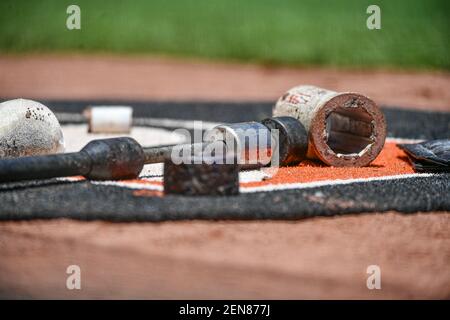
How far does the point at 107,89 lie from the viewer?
1016cm

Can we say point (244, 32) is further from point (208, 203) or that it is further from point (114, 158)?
point (208, 203)

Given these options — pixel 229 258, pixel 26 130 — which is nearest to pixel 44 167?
pixel 26 130

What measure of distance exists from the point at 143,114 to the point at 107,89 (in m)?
3.17

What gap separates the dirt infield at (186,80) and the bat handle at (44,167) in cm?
568

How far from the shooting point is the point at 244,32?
12.7 metres

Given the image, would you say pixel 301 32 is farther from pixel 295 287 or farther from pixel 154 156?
pixel 295 287

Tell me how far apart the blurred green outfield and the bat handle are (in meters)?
8.34

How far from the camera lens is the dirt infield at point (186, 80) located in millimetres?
9414

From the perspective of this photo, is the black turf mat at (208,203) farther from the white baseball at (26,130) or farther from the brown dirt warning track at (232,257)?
the white baseball at (26,130)

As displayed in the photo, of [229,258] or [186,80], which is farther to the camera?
[186,80]

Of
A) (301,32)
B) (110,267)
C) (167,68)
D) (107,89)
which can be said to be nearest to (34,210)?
(110,267)

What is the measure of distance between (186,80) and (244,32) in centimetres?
239

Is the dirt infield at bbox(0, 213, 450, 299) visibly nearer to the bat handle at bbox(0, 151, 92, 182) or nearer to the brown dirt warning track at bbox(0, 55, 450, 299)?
the brown dirt warning track at bbox(0, 55, 450, 299)

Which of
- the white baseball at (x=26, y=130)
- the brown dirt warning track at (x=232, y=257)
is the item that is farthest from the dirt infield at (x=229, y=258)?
the white baseball at (x=26, y=130)
